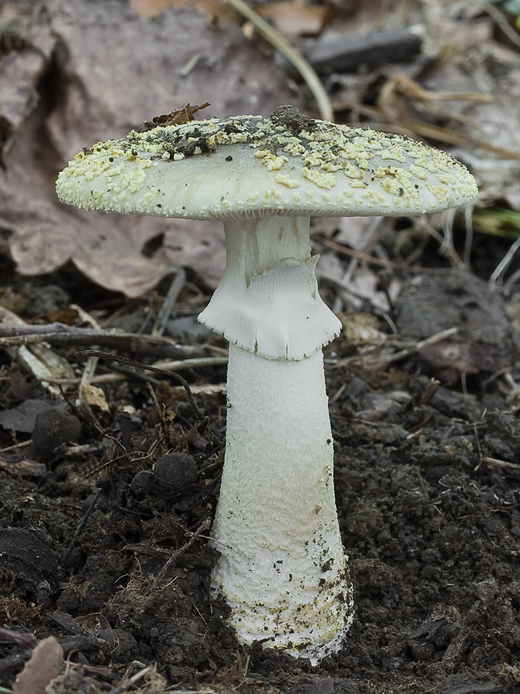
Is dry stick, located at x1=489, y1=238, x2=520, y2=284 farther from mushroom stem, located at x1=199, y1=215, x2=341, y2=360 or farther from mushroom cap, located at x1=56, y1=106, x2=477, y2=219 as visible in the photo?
mushroom stem, located at x1=199, y1=215, x2=341, y2=360

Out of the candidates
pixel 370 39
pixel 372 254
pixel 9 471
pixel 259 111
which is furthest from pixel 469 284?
pixel 370 39

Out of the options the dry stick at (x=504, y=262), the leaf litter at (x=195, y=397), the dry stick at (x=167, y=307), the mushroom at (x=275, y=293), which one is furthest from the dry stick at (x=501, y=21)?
the mushroom at (x=275, y=293)

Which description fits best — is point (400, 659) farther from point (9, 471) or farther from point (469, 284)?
point (469, 284)

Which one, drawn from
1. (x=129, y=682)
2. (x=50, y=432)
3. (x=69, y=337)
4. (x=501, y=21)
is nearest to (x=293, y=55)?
(x=501, y=21)

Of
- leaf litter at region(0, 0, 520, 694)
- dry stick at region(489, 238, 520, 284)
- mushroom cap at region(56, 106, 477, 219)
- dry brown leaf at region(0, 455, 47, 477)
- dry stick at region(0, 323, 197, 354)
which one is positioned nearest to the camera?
mushroom cap at region(56, 106, 477, 219)

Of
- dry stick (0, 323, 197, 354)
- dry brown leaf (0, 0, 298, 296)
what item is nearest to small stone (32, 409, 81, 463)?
dry stick (0, 323, 197, 354)

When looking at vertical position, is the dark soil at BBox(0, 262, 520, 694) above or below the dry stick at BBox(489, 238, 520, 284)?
above

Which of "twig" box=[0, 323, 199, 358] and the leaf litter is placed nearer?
the leaf litter

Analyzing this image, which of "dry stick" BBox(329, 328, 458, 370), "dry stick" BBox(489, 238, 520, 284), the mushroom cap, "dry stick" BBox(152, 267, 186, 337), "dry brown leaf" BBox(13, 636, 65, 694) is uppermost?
the mushroom cap
